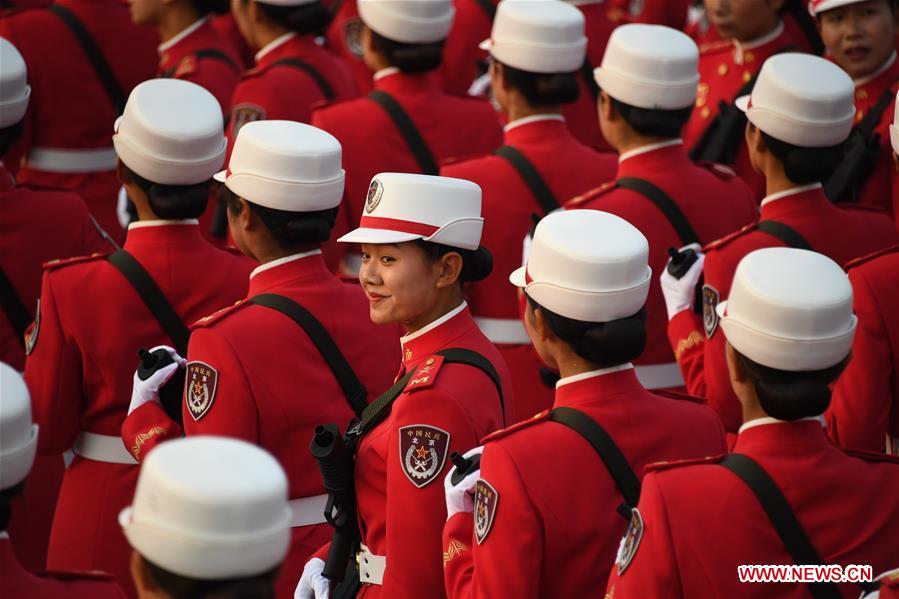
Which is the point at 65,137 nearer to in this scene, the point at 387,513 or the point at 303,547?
the point at 303,547

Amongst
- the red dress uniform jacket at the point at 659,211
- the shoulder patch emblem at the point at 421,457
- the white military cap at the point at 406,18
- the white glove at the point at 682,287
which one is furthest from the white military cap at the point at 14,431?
the white military cap at the point at 406,18

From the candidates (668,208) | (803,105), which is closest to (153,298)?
(668,208)

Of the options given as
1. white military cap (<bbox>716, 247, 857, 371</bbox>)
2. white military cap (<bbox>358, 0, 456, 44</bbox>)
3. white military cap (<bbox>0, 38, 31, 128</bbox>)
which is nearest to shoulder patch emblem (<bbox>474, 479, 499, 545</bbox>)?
white military cap (<bbox>716, 247, 857, 371</bbox>)

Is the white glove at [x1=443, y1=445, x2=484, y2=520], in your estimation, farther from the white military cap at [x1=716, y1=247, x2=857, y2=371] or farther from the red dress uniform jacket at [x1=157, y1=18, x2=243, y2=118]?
the red dress uniform jacket at [x1=157, y1=18, x2=243, y2=118]

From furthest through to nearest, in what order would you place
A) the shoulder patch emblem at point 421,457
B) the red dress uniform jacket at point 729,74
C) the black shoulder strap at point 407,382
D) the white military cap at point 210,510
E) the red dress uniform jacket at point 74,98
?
the red dress uniform jacket at point 74,98, the red dress uniform jacket at point 729,74, the black shoulder strap at point 407,382, the shoulder patch emblem at point 421,457, the white military cap at point 210,510

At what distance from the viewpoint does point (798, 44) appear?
7887mm

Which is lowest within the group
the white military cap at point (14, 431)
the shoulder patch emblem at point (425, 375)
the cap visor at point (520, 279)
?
the shoulder patch emblem at point (425, 375)

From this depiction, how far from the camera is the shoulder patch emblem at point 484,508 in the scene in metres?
3.86

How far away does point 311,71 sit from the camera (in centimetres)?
771

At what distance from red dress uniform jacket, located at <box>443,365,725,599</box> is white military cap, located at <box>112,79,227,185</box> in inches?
64.1

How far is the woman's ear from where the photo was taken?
4527 millimetres

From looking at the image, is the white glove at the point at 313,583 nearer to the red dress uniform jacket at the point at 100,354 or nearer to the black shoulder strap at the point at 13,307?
the red dress uniform jacket at the point at 100,354

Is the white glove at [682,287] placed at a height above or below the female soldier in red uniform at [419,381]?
below

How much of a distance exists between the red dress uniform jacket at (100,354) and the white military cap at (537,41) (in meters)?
1.61
